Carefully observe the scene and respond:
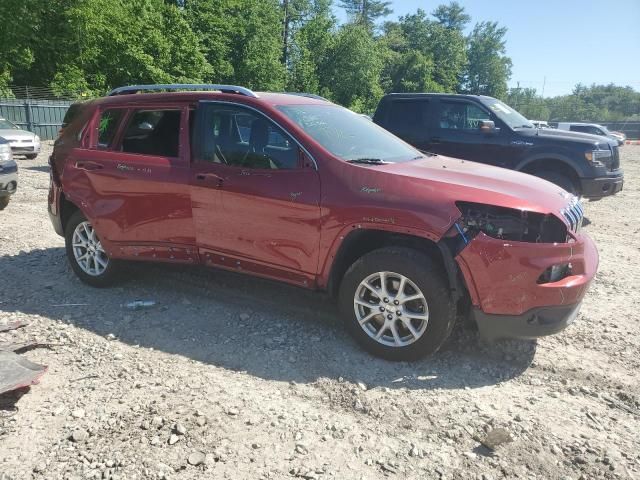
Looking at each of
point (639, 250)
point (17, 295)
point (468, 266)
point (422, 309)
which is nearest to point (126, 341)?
point (17, 295)

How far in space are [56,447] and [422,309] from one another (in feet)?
7.74

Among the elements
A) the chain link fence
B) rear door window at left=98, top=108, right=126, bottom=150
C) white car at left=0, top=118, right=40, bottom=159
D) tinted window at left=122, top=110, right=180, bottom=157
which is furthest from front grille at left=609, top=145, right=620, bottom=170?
Answer: the chain link fence

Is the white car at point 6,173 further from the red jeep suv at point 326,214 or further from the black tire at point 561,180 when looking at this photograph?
the black tire at point 561,180

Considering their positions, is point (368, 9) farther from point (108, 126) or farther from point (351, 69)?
point (108, 126)

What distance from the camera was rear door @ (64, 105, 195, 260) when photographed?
4.42 metres

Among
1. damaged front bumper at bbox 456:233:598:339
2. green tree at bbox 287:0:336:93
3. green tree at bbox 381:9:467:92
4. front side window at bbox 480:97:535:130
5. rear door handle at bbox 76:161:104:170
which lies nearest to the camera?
damaged front bumper at bbox 456:233:598:339

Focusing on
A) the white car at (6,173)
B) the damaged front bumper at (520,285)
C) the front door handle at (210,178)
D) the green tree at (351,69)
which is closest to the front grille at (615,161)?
the damaged front bumper at (520,285)

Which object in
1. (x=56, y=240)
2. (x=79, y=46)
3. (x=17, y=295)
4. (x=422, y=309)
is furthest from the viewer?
(x=79, y=46)

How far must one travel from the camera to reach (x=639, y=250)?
686 centimetres

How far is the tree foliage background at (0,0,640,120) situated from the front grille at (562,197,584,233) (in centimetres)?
2728

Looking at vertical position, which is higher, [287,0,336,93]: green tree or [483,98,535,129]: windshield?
[287,0,336,93]: green tree

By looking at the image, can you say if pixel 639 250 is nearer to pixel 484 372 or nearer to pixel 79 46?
pixel 484 372

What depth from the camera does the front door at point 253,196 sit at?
3.85m

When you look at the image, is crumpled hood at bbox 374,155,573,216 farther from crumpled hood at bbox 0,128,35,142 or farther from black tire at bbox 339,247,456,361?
crumpled hood at bbox 0,128,35,142
